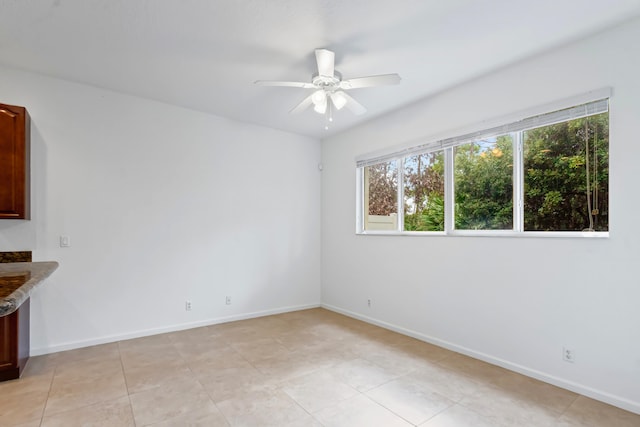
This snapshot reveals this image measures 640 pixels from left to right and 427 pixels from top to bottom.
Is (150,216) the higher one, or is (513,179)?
(513,179)

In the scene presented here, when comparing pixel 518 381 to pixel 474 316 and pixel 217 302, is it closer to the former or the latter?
pixel 474 316

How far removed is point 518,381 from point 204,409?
8.17ft

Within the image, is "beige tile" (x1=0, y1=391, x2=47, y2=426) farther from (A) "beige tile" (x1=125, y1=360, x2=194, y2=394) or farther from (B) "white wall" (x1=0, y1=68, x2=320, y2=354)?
(B) "white wall" (x1=0, y1=68, x2=320, y2=354)

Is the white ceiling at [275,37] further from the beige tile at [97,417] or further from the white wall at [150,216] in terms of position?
the beige tile at [97,417]

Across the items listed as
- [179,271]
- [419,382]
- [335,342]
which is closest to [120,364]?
[179,271]

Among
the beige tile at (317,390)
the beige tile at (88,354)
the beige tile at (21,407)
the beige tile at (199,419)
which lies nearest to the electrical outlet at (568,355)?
the beige tile at (317,390)

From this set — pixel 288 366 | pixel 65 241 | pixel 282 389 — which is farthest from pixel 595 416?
pixel 65 241

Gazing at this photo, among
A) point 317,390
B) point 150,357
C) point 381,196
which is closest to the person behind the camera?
point 317,390

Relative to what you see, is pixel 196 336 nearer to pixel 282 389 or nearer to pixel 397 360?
pixel 282 389

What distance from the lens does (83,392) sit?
250cm

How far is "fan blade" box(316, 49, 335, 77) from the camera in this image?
253 cm

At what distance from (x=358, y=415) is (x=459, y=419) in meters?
0.67

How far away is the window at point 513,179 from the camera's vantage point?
2588 millimetres

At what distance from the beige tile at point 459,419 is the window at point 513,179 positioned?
1582 millimetres
